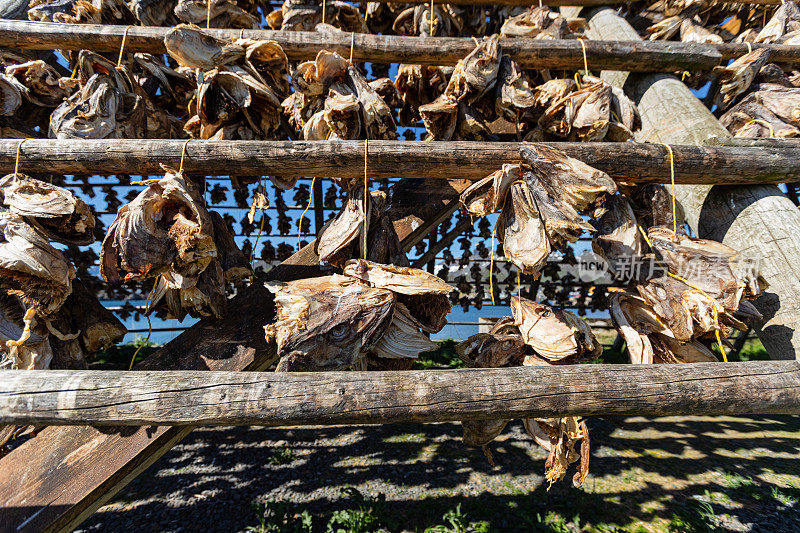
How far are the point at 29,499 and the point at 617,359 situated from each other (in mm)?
7731

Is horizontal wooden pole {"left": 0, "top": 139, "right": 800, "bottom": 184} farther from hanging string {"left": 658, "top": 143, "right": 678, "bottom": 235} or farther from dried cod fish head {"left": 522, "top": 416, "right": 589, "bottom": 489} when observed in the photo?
dried cod fish head {"left": 522, "top": 416, "right": 589, "bottom": 489}

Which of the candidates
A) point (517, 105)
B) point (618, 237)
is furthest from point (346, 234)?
point (618, 237)

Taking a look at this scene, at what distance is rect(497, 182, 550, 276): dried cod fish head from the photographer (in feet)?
4.54

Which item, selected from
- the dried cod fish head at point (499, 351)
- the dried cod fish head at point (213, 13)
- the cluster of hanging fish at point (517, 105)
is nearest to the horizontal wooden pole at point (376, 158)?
the cluster of hanging fish at point (517, 105)

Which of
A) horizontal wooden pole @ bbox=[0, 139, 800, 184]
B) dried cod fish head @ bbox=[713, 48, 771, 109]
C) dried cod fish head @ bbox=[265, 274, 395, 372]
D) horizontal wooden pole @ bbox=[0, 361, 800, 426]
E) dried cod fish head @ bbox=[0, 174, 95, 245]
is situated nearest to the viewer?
horizontal wooden pole @ bbox=[0, 361, 800, 426]

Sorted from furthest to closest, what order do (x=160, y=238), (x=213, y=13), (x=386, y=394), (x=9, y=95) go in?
(x=213, y=13) → (x=9, y=95) → (x=160, y=238) → (x=386, y=394)

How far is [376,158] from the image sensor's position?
1.50m

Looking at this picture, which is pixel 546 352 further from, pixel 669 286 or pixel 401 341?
pixel 669 286

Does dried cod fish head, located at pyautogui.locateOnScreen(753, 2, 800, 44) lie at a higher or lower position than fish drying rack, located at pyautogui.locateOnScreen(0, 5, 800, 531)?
higher

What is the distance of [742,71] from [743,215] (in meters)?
1.23

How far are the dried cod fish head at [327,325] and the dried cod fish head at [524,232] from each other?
0.63m

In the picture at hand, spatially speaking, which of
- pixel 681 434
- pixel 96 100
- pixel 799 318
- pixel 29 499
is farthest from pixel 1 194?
pixel 681 434

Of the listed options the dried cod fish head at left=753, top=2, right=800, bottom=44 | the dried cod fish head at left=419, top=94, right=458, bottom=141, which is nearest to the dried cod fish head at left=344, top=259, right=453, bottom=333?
the dried cod fish head at left=419, top=94, right=458, bottom=141

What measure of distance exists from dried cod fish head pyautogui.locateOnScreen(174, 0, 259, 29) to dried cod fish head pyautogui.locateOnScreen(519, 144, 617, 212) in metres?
2.57
